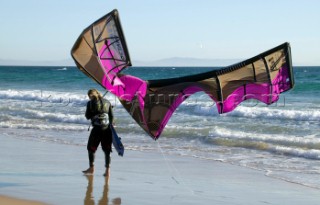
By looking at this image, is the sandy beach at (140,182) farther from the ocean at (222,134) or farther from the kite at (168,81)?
the kite at (168,81)

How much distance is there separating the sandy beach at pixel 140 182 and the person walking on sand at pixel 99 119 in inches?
18.7

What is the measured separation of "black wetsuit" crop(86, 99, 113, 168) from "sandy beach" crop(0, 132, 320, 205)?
1.59 feet

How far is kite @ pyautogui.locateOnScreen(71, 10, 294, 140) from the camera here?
6922 mm

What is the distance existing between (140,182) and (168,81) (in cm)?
204

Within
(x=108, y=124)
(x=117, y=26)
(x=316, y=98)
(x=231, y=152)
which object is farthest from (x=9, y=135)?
(x=316, y=98)

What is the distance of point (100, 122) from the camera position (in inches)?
355

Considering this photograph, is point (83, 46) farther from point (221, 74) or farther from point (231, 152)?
point (231, 152)

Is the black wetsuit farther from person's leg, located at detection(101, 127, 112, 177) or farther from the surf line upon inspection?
the surf line

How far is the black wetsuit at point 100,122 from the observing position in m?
8.96

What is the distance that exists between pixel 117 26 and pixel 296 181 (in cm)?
408

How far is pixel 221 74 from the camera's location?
23.7ft

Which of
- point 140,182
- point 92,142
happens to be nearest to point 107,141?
point 92,142

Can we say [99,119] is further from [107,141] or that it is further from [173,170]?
[173,170]

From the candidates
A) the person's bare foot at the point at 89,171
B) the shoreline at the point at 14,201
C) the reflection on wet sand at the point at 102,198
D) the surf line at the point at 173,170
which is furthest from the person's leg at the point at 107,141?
the shoreline at the point at 14,201
